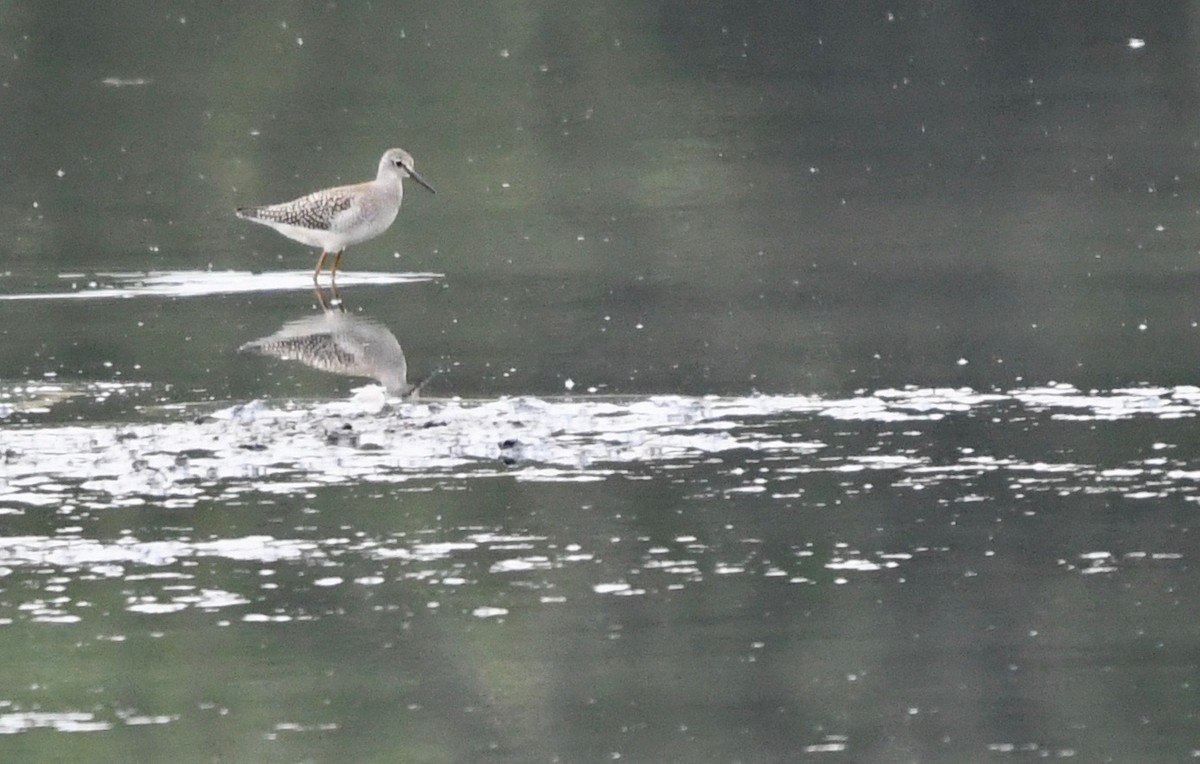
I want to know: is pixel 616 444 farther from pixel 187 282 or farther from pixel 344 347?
pixel 187 282

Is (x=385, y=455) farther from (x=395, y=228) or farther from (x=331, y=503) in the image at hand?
(x=395, y=228)

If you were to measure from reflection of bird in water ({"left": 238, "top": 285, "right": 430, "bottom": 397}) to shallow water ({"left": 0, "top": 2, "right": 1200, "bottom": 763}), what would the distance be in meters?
0.04

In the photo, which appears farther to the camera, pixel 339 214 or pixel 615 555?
pixel 339 214

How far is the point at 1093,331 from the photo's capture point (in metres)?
12.9

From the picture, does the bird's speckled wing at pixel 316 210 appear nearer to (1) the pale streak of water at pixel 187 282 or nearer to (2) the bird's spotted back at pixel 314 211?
(2) the bird's spotted back at pixel 314 211

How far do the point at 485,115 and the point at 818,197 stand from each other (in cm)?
606

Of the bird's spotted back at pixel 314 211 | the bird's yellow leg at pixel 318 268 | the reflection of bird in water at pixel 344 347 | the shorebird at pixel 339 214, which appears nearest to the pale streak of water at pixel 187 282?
the bird's yellow leg at pixel 318 268

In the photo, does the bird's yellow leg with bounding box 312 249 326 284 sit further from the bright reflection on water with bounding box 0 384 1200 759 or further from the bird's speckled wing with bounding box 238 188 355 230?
the bright reflection on water with bounding box 0 384 1200 759

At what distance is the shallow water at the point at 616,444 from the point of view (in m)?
7.39

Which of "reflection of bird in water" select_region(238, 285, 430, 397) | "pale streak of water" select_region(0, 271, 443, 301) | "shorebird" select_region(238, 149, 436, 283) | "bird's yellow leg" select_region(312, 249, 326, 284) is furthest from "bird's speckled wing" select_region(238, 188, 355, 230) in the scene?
"reflection of bird in water" select_region(238, 285, 430, 397)

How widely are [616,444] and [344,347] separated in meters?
2.90

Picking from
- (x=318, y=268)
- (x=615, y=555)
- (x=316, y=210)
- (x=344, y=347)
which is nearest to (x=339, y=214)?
(x=316, y=210)

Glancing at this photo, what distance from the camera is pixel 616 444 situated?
34.6ft

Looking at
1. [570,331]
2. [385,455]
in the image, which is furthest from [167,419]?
[570,331]
